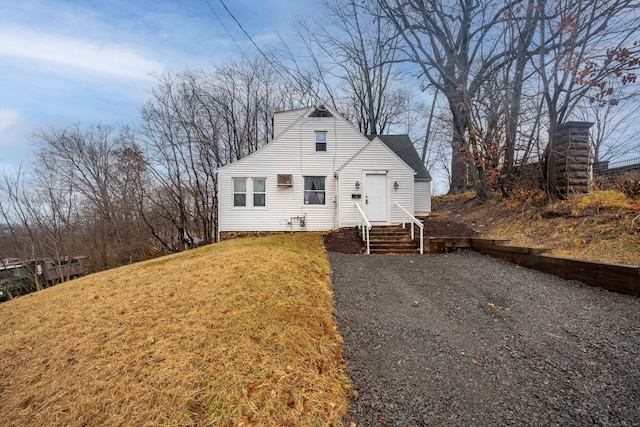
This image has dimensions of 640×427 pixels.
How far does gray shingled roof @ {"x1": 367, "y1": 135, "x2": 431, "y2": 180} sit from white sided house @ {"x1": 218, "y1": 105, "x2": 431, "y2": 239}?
2516 millimetres

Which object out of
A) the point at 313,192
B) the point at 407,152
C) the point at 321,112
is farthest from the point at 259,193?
the point at 407,152

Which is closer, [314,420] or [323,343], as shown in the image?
[314,420]

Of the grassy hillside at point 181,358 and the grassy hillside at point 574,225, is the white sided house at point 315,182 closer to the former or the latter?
the grassy hillside at point 574,225

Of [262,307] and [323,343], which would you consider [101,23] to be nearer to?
[262,307]

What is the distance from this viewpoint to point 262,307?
12.1ft

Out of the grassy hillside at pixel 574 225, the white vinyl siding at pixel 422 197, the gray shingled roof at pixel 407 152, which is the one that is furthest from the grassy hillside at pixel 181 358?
the gray shingled roof at pixel 407 152

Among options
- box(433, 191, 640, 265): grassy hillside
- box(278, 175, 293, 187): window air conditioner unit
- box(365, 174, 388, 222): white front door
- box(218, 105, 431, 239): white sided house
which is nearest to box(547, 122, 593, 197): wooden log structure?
box(433, 191, 640, 265): grassy hillside

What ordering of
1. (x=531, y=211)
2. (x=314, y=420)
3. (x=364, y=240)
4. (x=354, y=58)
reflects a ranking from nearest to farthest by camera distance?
(x=314, y=420), (x=531, y=211), (x=364, y=240), (x=354, y=58)

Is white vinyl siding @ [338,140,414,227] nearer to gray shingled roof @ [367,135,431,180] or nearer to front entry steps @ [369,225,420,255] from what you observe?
front entry steps @ [369,225,420,255]

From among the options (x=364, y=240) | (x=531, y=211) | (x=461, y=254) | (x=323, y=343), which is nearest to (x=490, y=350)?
(x=323, y=343)

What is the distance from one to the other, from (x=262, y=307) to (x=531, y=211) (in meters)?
8.93

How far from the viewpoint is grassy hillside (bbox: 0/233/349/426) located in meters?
2.20

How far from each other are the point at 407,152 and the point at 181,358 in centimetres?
1479

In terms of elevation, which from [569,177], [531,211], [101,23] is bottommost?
[531,211]
